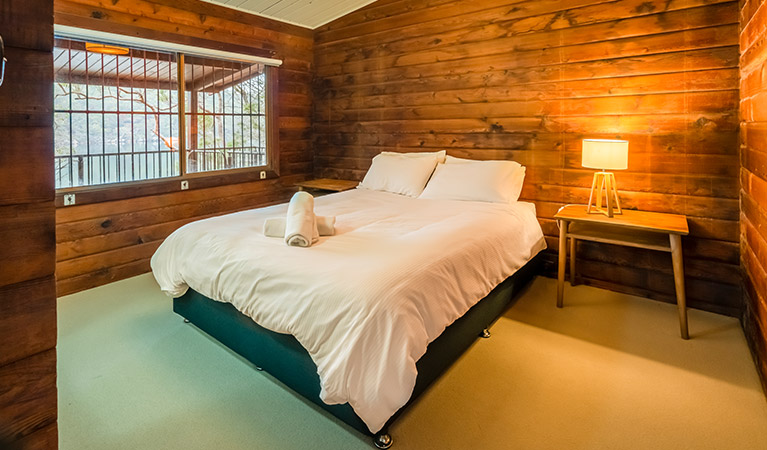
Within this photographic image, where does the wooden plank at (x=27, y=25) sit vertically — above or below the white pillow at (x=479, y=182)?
above

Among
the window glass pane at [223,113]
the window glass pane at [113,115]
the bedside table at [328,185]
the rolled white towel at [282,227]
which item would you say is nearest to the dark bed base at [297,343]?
the rolled white towel at [282,227]

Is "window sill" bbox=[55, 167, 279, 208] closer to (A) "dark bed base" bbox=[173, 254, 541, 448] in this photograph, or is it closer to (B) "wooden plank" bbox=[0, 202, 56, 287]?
(A) "dark bed base" bbox=[173, 254, 541, 448]

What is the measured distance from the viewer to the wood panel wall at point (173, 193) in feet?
10.6

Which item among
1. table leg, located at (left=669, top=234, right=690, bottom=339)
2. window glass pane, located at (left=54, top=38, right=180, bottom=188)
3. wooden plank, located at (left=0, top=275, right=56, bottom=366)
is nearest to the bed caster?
wooden plank, located at (left=0, top=275, right=56, bottom=366)

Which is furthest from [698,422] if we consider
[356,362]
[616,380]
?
[356,362]

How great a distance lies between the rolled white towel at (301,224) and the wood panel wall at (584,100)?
2.04 m

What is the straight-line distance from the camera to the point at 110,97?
3.39 m

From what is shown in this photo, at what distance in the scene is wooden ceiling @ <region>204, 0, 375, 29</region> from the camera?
4.06 metres

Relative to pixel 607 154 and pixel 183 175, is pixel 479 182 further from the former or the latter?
pixel 183 175

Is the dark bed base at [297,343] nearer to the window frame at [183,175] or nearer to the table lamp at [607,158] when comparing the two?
the table lamp at [607,158]

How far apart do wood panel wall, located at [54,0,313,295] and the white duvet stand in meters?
1.13

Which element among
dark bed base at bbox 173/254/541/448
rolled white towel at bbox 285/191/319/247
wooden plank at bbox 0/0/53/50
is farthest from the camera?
rolled white towel at bbox 285/191/319/247

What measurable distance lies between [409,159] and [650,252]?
2.05 m

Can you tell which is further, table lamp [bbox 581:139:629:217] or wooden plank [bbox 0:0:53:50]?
table lamp [bbox 581:139:629:217]
